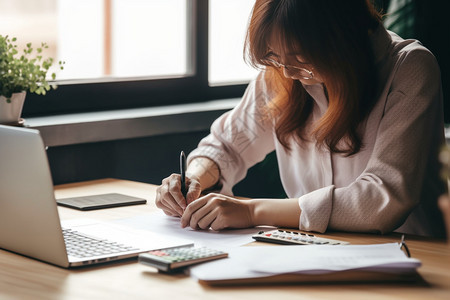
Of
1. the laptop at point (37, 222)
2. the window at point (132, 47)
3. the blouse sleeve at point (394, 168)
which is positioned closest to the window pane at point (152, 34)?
the window at point (132, 47)

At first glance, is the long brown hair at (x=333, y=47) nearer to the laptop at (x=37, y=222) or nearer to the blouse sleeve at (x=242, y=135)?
the blouse sleeve at (x=242, y=135)

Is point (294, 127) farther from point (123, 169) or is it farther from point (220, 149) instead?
point (123, 169)

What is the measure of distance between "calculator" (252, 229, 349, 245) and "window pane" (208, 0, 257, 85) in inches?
61.0

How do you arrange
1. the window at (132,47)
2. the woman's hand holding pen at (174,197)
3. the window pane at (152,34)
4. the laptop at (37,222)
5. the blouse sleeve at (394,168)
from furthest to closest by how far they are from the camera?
A: the window pane at (152,34)
the window at (132,47)
the woman's hand holding pen at (174,197)
the blouse sleeve at (394,168)
the laptop at (37,222)

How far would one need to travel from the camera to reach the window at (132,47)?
8.16 ft

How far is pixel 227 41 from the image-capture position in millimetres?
3045

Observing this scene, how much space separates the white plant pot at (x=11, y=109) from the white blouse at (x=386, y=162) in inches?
19.0

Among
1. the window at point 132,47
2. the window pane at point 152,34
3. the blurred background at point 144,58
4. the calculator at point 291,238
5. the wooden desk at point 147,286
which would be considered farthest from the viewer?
the window pane at point 152,34

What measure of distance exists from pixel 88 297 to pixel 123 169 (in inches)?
51.1

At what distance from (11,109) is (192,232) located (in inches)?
25.3

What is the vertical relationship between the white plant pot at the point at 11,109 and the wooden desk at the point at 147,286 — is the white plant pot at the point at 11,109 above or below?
above

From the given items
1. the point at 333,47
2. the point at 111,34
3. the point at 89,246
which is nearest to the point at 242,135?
the point at 333,47

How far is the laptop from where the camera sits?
1.18 metres

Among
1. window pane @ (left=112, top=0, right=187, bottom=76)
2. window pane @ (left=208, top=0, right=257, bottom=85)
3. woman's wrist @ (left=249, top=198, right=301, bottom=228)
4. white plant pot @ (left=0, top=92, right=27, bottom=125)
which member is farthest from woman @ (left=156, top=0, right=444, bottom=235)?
window pane @ (left=208, top=0, right=257, bottom=85)
